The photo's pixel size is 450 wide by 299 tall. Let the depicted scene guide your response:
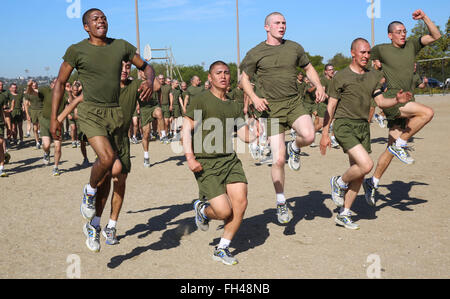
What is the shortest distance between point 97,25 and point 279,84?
2.34m

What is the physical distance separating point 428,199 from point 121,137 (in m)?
4.67

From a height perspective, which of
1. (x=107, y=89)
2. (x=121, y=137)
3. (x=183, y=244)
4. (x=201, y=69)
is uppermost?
(x=201, y=69)

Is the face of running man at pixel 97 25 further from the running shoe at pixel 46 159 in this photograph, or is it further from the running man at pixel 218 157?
the running shoe at pixel 46 159

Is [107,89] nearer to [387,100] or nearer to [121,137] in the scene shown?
[121,137]

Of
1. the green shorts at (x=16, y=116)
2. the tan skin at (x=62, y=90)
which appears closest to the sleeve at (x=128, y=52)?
the tan skin at (x=62, y=90)

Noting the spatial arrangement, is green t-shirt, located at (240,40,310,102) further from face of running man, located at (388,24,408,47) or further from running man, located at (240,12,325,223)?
face of running man, located at (388,24,408,47)

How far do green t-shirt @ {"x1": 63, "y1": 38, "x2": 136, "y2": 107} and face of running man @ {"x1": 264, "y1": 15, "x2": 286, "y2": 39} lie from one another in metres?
1.89

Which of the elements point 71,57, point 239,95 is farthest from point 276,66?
point 239,95

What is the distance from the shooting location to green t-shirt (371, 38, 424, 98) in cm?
657

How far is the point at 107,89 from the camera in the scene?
4.66 meters

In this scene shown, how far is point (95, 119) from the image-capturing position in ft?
15.2

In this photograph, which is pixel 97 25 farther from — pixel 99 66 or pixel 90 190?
pixel 90 190

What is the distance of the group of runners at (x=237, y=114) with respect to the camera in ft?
14.9
